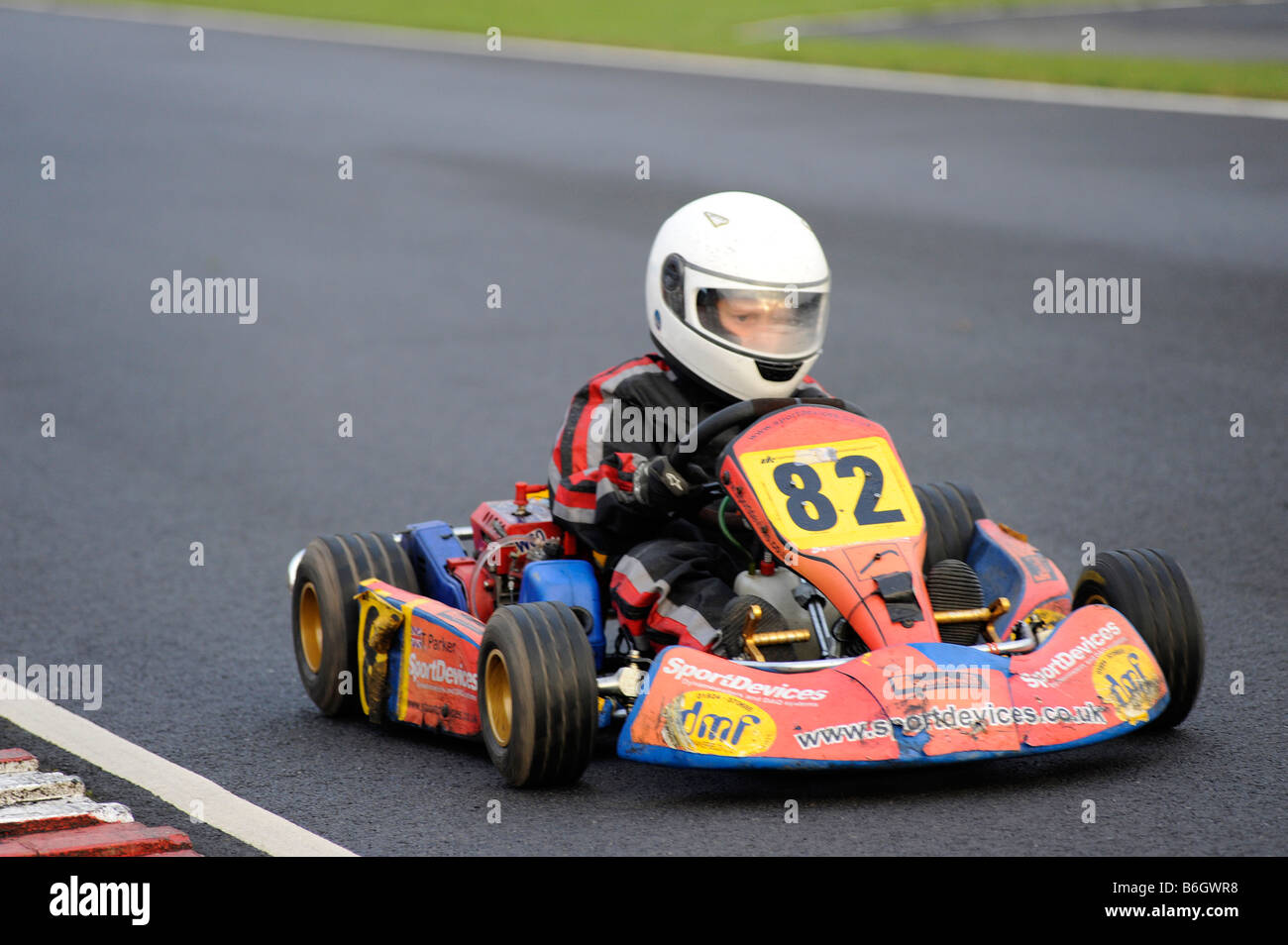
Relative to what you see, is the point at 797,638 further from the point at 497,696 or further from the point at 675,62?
the point at 675,62

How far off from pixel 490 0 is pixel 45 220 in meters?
12.1

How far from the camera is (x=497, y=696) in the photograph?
190 inches

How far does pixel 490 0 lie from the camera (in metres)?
25.8

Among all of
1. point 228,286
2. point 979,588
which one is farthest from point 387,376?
point 979,588

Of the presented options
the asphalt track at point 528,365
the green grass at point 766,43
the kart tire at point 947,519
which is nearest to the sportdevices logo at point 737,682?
the asphalt track at point 528,365

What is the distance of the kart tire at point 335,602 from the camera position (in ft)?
18.5

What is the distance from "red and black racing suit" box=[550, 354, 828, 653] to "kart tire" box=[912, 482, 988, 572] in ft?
1.88

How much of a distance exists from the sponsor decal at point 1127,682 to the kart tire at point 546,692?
1.24 m

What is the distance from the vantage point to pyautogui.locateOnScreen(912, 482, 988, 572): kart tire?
18.7 ft

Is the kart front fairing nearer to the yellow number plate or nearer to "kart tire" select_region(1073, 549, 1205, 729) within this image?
the yellow number plate

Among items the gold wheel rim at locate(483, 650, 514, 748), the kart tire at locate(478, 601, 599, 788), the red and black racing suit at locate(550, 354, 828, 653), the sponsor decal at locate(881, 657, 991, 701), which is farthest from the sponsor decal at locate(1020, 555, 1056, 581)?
the gold wheel rim at locate(483, 650, 514, 748)

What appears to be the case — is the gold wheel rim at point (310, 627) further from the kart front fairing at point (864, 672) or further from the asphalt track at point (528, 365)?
the kart front fairing at point (864, 672)

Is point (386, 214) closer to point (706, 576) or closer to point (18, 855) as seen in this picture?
point (706, 576)

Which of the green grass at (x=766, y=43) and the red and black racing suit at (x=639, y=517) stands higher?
the green grass at (x=766, y=43)
